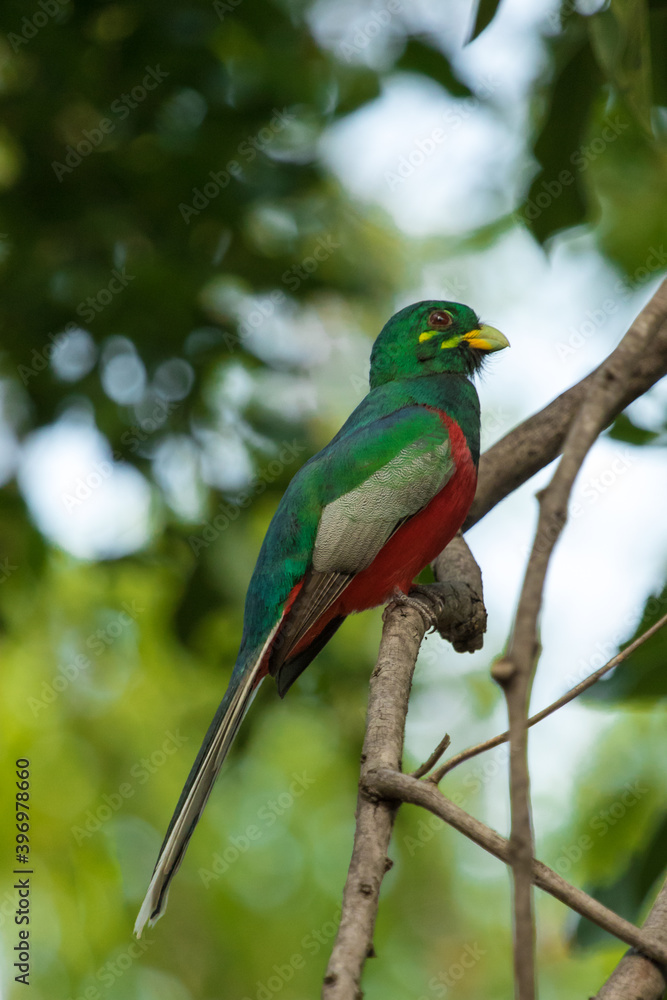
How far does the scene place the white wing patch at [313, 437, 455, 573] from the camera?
427cm

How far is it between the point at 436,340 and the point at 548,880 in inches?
148

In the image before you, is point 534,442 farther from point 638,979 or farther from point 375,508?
point 638,979

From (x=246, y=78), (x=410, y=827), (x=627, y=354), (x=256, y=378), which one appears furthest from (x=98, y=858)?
(x=627, y=354)

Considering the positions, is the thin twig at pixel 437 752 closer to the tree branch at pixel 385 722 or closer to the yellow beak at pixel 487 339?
the tree branch at pixel 385 722

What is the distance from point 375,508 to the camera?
4.31 m

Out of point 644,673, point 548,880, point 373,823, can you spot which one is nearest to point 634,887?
point 644,673

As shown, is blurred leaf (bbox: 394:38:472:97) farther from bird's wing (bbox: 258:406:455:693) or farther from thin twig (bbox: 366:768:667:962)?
thin twig (bbox: 366:768:667:962)

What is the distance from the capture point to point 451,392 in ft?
16.5

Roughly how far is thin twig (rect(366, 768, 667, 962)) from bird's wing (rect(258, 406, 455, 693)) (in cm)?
216

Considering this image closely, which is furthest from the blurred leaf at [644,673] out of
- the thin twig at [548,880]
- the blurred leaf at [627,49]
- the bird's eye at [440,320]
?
the bird's eye at [440,320]

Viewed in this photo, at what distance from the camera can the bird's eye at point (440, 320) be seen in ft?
17.3

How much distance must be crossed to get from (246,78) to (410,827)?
5.39 m

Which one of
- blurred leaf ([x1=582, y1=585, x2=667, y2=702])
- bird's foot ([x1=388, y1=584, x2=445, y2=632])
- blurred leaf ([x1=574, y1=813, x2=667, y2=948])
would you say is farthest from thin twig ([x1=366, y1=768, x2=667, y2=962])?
bird's foot ([x1=388, y1=584, x2=445, y2=632])

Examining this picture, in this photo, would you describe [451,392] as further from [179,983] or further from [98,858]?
[179,983]
